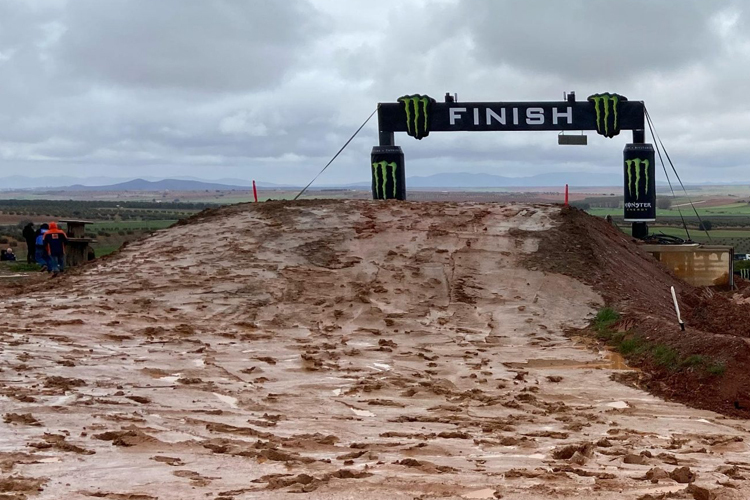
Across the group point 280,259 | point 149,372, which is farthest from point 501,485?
point 280,259

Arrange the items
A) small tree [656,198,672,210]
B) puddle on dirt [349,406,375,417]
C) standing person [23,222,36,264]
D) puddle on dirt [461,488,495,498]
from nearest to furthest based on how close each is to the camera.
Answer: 1. puddle on dirt [461,488,495,498]
2. puddle on dirt [349,406,375,417]
3. standing person [23,222,36,264]
4. small tree [656,198,672,210]

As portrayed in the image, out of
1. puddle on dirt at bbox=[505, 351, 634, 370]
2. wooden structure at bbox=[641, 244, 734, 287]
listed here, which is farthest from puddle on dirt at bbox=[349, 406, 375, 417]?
wooden structure at bbox=[641, 244, 734, 287]

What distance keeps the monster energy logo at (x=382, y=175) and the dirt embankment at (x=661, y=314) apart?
4.97 meters

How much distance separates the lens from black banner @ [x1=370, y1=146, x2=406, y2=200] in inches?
862

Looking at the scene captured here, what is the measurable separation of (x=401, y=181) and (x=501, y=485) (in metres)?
16.7

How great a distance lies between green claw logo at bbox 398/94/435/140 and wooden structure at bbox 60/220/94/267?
25.1 ft

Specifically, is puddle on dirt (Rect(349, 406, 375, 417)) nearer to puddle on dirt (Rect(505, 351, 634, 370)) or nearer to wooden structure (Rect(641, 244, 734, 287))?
puddle on dirt (Rect(505, 351, 634, 370))

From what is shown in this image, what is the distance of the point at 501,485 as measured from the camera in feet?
18.8

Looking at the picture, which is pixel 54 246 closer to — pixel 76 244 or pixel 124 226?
pixel 76 244

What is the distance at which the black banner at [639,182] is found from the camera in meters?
21.9

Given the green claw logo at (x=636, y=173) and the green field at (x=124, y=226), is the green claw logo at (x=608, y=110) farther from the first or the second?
the green field at (x=124, y=226)

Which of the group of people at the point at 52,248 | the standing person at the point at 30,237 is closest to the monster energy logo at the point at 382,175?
the group of people at the point at 52,248

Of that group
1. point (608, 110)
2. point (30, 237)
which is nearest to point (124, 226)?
point (30, 237)

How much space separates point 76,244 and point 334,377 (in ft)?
40.2
